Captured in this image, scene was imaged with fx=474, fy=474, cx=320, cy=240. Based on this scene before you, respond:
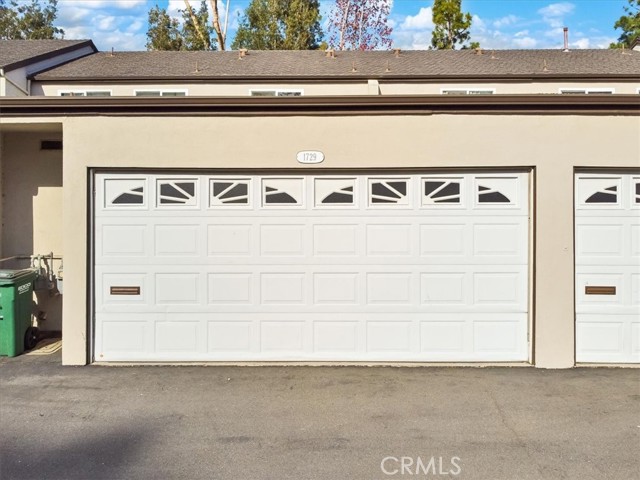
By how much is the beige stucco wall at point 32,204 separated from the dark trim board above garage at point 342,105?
1.52 meters

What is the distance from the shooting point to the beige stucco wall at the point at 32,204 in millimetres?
7348

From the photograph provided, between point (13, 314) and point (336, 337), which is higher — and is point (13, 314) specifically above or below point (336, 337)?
above

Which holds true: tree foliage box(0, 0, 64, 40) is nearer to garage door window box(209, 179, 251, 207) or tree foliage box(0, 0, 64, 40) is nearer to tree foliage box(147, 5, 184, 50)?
tree foliage box(147, 5, 184, 50)

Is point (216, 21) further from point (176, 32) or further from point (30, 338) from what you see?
point (30, 338)

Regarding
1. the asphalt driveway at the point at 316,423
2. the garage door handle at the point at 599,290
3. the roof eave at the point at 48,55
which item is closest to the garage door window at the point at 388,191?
the asphalt driveway at the point at 316,423

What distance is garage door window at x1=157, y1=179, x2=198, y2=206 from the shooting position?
6059mm

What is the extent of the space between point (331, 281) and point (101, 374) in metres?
2.99

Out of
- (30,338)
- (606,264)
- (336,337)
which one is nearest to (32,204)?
(30,338)

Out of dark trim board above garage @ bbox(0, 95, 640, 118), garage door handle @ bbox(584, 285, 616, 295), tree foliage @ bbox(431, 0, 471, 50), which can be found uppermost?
tree foliage @ bbox(431, 0, 471, 50)

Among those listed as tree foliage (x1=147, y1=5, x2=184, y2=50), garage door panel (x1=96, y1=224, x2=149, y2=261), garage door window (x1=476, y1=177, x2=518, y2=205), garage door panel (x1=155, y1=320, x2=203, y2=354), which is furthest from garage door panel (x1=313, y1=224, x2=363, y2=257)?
tree foliage (x1=147, y1=5, x2=184, y2=50)

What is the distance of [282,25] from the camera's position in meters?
27.4

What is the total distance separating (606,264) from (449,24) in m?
20.6

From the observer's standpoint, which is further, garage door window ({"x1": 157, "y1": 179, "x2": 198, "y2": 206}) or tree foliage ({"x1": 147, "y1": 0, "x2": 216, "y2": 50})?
tree foliage ({"x1": 147, "y1": 0, "x2": 216, "y2": 50})

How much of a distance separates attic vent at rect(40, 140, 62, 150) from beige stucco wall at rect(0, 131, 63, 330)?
0.06 meters
